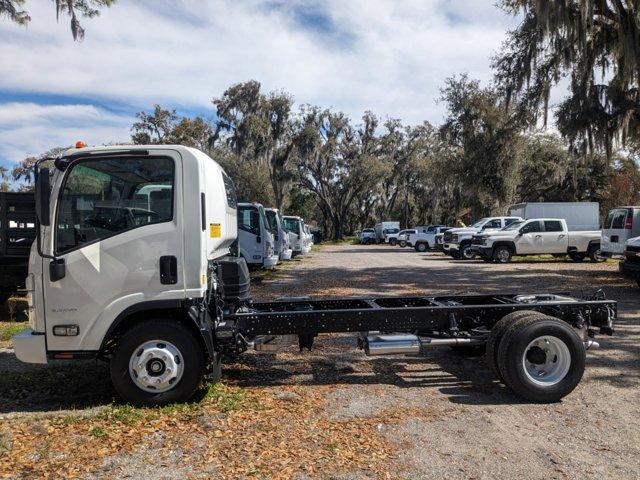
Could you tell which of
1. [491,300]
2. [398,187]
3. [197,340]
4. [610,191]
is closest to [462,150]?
[610,191]

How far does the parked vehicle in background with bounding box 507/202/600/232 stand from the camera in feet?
96.1

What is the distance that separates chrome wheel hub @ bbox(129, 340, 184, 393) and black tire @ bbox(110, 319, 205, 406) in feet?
0.09

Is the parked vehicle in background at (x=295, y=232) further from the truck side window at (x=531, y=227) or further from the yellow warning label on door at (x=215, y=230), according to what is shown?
the yellow warning label on door at (x=215, y=230)

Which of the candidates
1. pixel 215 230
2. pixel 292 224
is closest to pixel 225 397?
pixel 215 230

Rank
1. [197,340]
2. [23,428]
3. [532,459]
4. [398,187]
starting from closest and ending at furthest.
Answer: [532,459], [23,428], [197,340], [398,187]

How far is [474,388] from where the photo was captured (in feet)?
19.2

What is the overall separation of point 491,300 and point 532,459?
303 centimetres

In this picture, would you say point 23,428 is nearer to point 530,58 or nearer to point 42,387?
point 42,387

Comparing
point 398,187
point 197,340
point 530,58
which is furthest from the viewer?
point 398,187

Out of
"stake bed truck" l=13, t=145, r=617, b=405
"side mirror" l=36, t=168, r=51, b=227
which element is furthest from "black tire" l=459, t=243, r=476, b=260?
"side mirror" l=36, t=168, r=51, b=227

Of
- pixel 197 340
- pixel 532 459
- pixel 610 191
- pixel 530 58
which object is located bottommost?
pixel 532 459

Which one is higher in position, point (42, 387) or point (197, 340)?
point (197, 340)

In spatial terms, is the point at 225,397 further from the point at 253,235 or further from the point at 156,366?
the point at 253,235

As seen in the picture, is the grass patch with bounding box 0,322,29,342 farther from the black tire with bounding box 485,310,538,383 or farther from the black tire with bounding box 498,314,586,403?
the black tire with bounding box 498,314,586,403
